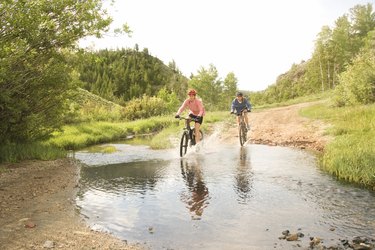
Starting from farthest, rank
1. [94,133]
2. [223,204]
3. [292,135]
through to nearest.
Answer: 1. [94,133]
2. [292,135]
3. [223,204]

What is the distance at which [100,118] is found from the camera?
36.3m

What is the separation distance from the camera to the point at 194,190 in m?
9.07

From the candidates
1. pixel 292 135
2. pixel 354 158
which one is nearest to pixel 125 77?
pixel 292 135

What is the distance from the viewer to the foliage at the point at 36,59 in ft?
28.3

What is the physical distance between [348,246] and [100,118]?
32.8 m

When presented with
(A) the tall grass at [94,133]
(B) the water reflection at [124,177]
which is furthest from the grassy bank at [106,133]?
(B) the water reflection at [124,177]

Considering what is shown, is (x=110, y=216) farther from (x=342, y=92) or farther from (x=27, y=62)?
(x=342, y=92)

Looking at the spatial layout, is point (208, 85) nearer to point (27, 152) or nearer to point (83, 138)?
point (83, 138)

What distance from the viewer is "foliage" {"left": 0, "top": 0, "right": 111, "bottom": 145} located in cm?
863

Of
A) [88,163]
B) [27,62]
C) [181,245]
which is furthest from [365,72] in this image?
[181,245]

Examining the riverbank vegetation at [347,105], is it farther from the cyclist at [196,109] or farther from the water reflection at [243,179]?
the cyclist at [196,109]

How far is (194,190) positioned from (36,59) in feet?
21.3

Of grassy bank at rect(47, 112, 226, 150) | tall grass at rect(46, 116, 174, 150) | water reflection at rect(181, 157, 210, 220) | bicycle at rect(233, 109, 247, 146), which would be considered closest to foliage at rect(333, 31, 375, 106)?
grassy bank at rect(47, 112, 226, 150)

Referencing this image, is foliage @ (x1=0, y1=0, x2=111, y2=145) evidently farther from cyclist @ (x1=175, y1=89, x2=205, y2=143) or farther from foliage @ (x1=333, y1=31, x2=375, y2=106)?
foliage @ (x1=333, y1=31, x2=375, y2=106)
